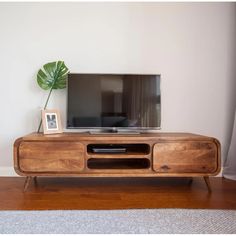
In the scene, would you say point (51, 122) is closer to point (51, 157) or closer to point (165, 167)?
point (51, 157)

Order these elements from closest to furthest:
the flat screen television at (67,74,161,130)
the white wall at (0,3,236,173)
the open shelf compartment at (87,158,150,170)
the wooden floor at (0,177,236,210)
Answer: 1. the wooden floor at (0,177,236,210)
2. the open shelf compartment at (87,158,150,170)
3. the flat screen television at (67,74,161,130)
4. the white wall at (0,3,236,173)

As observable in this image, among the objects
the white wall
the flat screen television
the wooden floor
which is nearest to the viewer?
the wooden floor

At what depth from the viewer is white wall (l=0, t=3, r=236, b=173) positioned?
2.38 m

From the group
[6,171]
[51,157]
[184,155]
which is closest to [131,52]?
[184,155]

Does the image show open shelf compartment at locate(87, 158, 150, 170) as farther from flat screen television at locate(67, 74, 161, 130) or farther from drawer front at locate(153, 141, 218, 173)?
flat screen television at locate(67, 74, 161, 130)

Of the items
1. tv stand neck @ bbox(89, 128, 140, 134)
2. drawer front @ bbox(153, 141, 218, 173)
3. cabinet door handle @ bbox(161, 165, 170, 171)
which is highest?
tv stand neck @ bbox(89, 128, 140, 134)

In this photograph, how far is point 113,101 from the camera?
7.28 feet

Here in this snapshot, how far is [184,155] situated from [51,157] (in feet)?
3.47

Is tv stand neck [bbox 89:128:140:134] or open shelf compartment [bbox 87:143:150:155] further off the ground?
tv stand neck [bbox 89:128:140:134]

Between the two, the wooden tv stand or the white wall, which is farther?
the white wall

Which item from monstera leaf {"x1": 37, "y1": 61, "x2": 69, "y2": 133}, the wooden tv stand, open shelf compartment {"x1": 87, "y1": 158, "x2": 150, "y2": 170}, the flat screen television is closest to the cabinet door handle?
the wooden tv stand

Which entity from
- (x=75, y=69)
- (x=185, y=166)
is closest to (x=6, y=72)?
(x=75, y=69)

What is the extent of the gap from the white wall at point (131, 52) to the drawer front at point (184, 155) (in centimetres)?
52

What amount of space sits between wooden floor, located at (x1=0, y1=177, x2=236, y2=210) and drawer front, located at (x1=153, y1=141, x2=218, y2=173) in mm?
208
